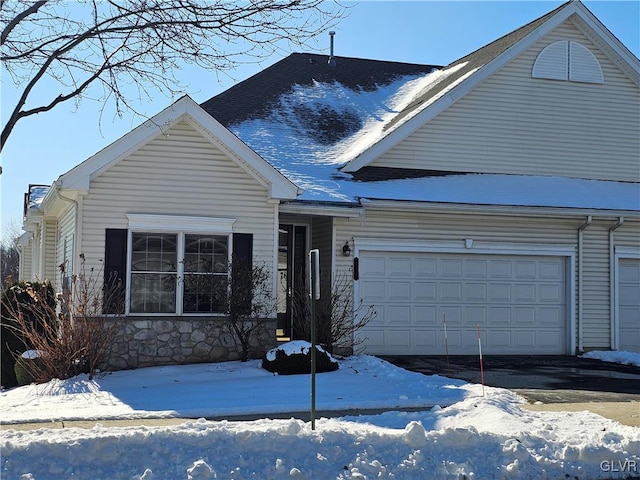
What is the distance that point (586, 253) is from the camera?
54.3 feet

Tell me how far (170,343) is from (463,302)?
20.1 ft

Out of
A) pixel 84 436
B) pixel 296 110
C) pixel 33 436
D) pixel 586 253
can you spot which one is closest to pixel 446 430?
pixel 84 436

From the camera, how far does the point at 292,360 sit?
12.4m

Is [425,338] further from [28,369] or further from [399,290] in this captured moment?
[28,369]

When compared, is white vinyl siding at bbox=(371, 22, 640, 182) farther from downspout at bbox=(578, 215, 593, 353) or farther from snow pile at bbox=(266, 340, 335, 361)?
snow pile at bbox=(266, 340, 335, 361)

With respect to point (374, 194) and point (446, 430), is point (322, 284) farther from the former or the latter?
point (446, 430)

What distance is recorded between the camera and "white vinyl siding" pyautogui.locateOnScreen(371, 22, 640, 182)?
16.9 metres

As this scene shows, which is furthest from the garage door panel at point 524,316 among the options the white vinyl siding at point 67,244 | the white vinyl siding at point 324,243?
the white vinyl siding at point 67,244

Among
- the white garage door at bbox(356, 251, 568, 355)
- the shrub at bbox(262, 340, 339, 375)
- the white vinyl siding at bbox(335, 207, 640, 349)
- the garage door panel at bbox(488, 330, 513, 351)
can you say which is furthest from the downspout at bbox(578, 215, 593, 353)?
the shrub at bbox(262, 340, 339, 375)

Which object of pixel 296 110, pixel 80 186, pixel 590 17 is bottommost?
pixel 80 186

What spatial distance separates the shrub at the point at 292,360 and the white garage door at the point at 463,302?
8.82 ft

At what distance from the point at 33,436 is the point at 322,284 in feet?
27.4

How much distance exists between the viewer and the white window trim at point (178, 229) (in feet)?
42.9

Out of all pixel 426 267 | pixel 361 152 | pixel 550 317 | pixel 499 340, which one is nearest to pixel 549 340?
pixel 550 317
